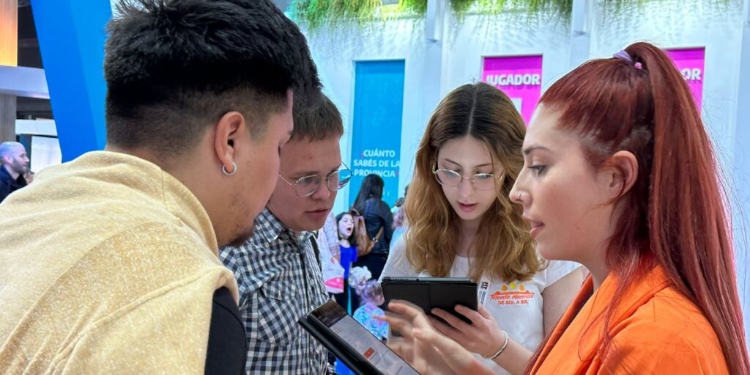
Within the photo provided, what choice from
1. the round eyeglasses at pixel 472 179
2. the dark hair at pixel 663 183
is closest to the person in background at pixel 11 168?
the round eyeglasses at pixel 472 179

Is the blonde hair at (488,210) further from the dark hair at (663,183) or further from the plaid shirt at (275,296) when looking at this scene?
the dark hair at (663,183)

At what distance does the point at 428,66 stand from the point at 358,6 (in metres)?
1.11

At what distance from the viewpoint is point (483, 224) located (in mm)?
2486

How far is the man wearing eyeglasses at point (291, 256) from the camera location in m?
1.78

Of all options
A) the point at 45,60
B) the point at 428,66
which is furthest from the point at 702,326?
the point at 428,66

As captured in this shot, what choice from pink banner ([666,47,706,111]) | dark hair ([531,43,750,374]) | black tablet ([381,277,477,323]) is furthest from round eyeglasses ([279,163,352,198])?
pink banner ([666,47,706,111])

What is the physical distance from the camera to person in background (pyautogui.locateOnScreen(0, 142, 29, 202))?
758cm

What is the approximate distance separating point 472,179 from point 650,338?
1.29 meters

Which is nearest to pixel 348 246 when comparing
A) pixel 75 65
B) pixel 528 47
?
pixel 528 47

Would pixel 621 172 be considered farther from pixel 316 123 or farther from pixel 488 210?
pixel 488 210

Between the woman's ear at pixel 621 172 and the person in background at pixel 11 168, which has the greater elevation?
the woman's ear at pixel 621 172

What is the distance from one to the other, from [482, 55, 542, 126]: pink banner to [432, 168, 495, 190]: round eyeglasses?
5.73m

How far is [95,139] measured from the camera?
10.2 feet

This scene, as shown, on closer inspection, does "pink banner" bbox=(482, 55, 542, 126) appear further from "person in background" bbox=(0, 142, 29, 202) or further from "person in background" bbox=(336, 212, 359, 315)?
"person in background" bbox=(0, 142, 29, 202)
